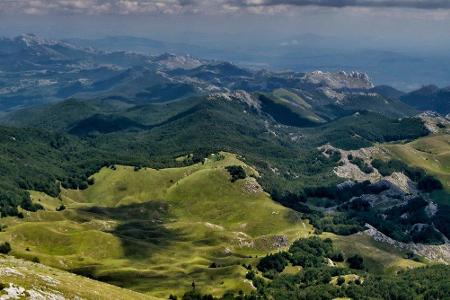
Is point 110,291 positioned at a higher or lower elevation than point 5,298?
lower

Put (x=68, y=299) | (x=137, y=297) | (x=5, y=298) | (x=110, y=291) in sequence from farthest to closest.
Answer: (x=137, y=297) → (x=110, y=291) → (x=68, y=299) → (x=5, y=298)

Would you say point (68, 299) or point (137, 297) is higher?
point (68, 299)

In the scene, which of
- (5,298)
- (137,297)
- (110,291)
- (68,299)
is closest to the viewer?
(5,298)

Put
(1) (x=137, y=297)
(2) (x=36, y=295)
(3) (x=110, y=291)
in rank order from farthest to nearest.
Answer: (1) (x=137, y=297), (3) (x=110, y=291), (2) (x=36, y=295)

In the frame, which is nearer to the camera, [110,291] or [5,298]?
[5,298]

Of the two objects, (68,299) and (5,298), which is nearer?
(5,298)

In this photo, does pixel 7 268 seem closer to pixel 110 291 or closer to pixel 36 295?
pixel 36 295

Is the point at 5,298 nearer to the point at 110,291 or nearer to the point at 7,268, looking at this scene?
the point at 7,268

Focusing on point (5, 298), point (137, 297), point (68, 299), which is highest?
point (5, 298)

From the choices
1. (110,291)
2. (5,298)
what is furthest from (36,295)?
(110,291)

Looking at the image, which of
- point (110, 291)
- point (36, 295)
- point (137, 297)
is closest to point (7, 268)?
point (36, 295)
